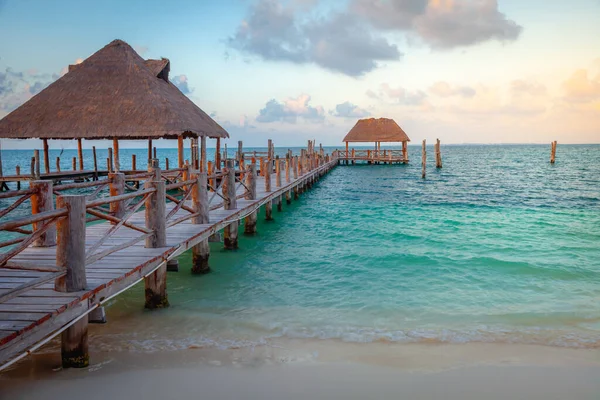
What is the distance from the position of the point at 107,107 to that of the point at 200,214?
1157cm

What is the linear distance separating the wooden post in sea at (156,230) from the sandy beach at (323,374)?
131 centimetres

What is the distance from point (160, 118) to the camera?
16438 millimetres

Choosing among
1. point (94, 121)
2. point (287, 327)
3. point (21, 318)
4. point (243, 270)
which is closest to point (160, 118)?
point (94, 121)

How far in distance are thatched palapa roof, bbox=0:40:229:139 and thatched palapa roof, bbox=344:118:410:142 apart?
30.9 meters

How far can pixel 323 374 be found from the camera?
4.68 meters

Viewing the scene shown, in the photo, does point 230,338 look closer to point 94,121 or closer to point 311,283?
point 311,283

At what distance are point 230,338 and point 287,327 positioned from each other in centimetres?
82

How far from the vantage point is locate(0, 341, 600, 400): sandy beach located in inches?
168

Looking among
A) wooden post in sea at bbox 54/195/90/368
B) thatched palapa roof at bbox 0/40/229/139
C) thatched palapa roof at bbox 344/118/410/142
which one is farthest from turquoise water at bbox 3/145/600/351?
thatched palapa roof at bbox 344/118/410/142

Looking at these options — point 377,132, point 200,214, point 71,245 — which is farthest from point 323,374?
point 377,132

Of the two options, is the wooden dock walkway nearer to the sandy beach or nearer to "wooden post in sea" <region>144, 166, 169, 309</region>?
"wooden post in sea" <region>144, 166, 169, 309</region>

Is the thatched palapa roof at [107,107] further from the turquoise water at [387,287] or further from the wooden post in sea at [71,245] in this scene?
the wooden post in sea at [71,245]

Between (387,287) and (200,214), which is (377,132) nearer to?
(387,287)

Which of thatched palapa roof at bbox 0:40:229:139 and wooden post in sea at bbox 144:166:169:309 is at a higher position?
thatched palapa roof at bbox 0:40:229:139
